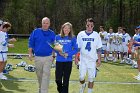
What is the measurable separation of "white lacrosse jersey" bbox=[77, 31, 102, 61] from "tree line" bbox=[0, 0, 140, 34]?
39.5 m

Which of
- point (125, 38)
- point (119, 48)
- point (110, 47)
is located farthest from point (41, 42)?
point (110, 47)

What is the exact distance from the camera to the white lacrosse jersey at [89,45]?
984 cm

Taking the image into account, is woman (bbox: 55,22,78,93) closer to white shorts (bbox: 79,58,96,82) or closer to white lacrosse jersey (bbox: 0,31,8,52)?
white shorts (bbox: 79,58,96,82)

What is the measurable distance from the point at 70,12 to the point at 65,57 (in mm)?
43547

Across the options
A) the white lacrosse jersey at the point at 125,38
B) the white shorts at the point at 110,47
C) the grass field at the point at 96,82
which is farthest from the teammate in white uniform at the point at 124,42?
the grass field at the point at 96,82

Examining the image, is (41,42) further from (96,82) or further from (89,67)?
(96,82)

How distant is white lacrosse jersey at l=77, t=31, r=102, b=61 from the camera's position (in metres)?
9.84

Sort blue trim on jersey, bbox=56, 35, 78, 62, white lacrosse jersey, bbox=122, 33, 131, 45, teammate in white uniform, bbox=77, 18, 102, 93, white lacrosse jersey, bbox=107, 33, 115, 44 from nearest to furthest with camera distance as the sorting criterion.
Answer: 1. blue trim on jersey, bbox=56, 35, 78, 62
2. teammate in white uniform, bbox=77, 18, 102, 93
3. white lacrosse jersey, bbox=122, 33, 131, 45
4. white lacrosse jersey, bbox=107, 33, 115, 44

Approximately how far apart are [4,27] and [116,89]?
4.12 meters

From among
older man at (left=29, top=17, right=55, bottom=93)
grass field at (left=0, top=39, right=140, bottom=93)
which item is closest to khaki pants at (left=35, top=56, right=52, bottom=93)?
older man at (left=29, top=17, right=55, bottom=93)

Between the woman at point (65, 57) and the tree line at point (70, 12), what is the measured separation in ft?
130

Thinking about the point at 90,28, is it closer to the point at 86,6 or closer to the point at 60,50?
the point at 60,50

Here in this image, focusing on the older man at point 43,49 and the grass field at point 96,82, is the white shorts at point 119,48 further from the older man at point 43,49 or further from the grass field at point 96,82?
the older man at point 43,49

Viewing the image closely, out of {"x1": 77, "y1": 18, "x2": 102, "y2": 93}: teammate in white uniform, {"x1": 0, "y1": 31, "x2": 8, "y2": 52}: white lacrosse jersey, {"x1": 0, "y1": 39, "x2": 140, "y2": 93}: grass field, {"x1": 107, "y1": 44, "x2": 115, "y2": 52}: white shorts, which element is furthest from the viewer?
{"x1": 107, "y1": 44, "x2": 115, "y2": 52}: white shorts
